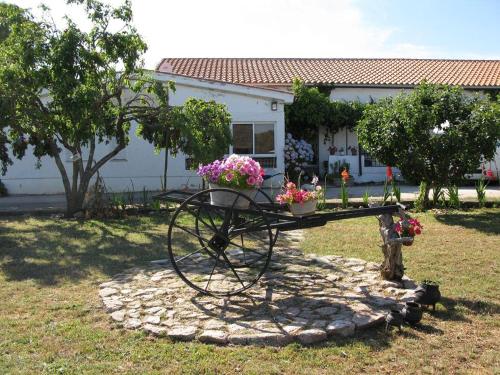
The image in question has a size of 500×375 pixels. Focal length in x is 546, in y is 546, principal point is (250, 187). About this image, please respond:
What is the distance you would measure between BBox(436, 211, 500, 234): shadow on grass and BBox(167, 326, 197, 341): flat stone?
22.1ft

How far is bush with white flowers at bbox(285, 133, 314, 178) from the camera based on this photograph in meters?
18.4

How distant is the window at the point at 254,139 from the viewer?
17719mm

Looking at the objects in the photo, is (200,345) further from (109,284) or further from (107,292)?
(109,284)

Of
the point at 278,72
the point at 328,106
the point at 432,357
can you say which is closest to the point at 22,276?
the point at 432,357

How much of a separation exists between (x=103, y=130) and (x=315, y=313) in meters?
8.19

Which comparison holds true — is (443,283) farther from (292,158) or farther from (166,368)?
(292,158)

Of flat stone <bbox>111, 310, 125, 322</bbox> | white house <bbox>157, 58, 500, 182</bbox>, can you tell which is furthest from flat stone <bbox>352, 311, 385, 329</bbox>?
white house <bbox>157, 58, 500, 182</bbox>

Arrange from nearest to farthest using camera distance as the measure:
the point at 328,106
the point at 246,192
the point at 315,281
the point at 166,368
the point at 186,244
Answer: the point at 166,368, the point at 246,192, the point at 315,281, the point at 186,244, the point at 328,106

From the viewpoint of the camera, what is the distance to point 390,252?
610 cm

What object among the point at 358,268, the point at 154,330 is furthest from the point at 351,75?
the point at 154,330

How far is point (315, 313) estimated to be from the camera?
5148 mm

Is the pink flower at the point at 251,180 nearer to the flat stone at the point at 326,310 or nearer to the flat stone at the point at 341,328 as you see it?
the flat stone at the point at 326,310

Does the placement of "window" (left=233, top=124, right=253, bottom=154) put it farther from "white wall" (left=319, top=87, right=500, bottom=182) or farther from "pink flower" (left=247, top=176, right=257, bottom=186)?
"pink flower" (left=247, top=176, right=257, bottom=186)

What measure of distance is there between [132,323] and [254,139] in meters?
13.2
